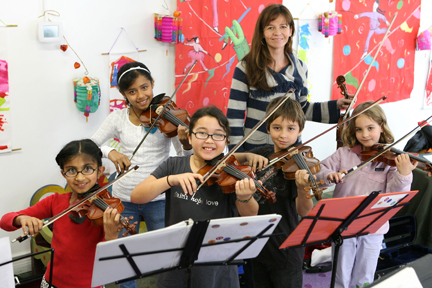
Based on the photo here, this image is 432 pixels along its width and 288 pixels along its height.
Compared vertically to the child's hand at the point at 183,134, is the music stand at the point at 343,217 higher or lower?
lower

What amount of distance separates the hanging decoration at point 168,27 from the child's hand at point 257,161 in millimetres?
1429

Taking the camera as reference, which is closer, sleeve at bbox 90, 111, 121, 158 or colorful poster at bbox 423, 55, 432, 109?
sleeve at bbox 90, 111, 121, 158

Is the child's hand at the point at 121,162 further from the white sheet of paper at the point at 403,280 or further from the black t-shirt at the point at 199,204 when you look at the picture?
the white sheet of paper at the point at 403,280

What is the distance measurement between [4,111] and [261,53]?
5.21ft

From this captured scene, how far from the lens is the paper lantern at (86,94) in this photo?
251cm

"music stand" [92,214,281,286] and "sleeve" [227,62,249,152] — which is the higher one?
"sleeve" [227,62,249,152]

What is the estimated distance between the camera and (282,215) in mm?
1649

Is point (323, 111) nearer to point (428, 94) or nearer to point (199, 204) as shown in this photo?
point (199, 204)

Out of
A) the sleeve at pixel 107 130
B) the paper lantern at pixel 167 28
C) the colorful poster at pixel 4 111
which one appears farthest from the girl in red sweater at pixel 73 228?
the paper lantern at pixel 167 28

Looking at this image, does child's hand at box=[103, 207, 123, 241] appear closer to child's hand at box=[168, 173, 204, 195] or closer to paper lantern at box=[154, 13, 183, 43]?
child's hand at box=[168, 173, 204, 195]

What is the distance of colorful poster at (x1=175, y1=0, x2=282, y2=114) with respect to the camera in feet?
9.45

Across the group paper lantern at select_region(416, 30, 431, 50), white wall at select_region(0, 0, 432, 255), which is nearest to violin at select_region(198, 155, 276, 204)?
white wall at select_region(0, 0, 432, 255)

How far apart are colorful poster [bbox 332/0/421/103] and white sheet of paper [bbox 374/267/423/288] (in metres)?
2.85

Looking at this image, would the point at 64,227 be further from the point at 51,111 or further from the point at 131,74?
the point at 51,111
